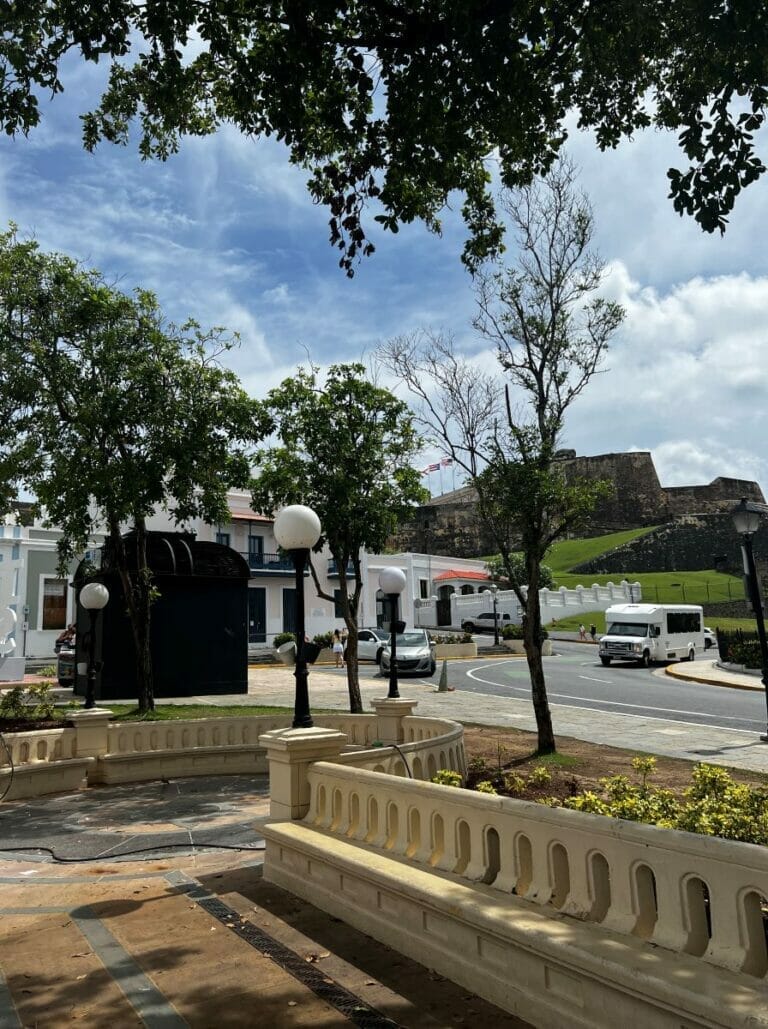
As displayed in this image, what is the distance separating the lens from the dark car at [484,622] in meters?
57.0

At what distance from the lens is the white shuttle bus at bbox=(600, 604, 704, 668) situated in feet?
114

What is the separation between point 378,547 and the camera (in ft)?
51.8

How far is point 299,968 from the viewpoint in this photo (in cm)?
453

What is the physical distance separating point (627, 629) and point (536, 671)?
25.6 m

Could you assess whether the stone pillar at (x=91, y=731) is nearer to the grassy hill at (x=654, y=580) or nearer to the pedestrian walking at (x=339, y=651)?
the pedestrian walking at (x=339, y=651)

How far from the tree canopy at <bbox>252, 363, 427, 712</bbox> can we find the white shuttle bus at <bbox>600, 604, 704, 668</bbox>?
21641 millimetres

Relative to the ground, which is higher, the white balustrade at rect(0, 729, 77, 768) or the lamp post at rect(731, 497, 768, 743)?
the lamp post at rect(731, 497, 768, 743)

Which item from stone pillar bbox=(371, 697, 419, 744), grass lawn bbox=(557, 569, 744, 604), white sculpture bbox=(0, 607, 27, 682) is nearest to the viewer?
stone pillar bbox=(371, 697, 419, 744)

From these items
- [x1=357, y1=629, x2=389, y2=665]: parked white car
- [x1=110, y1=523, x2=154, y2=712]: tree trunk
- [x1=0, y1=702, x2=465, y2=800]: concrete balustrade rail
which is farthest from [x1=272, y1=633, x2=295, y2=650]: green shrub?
[x1=0, y1=702, x2=465, y2=800]: concrete balustrade rail

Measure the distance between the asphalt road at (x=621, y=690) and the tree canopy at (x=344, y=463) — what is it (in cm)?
852

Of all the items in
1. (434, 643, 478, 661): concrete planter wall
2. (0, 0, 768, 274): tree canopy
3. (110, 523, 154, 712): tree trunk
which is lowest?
(434, 643, 478, 661): concrete planter wall

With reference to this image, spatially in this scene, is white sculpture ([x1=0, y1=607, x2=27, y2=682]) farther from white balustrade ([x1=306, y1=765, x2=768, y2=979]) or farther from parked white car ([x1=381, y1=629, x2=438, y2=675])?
parked white car ([x1=381, y1=629, x2=438, y2=675])

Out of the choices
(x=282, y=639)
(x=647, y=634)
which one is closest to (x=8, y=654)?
(x=282, y=639)

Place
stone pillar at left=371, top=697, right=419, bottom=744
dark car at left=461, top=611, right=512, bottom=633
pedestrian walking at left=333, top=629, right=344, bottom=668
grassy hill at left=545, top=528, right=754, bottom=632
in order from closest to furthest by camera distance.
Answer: stone pillar at left=371, top=697, right=419, bottom=744, pedestrian walking at left=333, top=629, right=344, bottom=668, dark car at left=461, top=611, right=512, bottom=633, grassy hill at left=545, top=528, right=754, bottom=632
